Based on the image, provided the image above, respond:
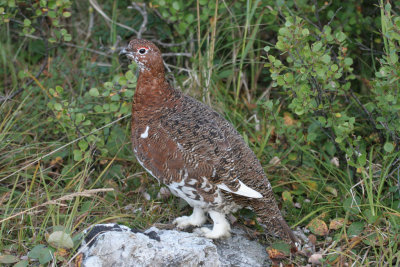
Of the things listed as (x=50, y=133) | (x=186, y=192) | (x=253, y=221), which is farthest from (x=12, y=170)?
(x=253, y=221)

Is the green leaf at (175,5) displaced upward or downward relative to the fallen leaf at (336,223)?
upward

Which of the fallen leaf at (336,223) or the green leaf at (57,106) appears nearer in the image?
the fallen leaf at (336,223)

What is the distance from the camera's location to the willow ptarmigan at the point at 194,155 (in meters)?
3.00

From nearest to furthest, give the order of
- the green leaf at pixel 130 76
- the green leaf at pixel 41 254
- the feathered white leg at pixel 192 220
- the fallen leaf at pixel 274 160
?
1. the green leaf at pixel 41 254
2. the feathered white leg at pixel 192 220
3. the green leaf at pixel 130 76
4. the fallen leaf at pixel 274 160

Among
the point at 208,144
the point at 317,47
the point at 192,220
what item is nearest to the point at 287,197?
the point at 192,220

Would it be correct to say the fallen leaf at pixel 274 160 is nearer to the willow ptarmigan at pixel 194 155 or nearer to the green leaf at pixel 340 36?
the willow ptarmigan at pixel 194 155

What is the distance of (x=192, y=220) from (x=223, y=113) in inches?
44.1

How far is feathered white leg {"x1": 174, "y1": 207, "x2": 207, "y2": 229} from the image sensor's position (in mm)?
3320

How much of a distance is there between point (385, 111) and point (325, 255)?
3.37 feet

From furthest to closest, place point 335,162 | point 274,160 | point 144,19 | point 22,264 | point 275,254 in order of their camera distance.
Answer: point 144,19, point 335,162, point 274,160, point 275,254, point 22,264

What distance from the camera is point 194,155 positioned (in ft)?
9.89

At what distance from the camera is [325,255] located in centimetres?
306

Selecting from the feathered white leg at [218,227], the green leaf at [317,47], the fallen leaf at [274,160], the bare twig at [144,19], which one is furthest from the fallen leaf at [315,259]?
the bare twig at [144,19]

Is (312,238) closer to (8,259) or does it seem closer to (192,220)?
(192,220)
